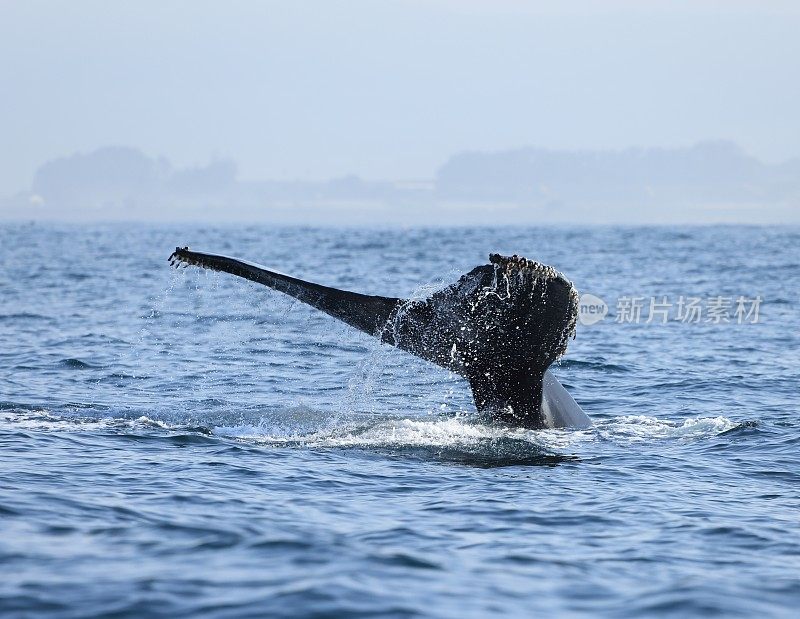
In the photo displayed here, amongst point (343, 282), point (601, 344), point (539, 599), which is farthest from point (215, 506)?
point (343, 282)

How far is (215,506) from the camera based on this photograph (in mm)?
9086

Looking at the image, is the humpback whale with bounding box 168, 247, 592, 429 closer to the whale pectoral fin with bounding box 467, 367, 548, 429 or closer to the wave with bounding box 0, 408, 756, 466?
the whale pectoral fin with bounding box 467, 367, 548, 429

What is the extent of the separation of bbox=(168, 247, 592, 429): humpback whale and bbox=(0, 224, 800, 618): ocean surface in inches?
26.0

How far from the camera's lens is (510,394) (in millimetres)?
10781

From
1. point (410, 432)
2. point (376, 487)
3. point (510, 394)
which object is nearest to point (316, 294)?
point (376, 487)

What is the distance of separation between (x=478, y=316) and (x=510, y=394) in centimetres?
122

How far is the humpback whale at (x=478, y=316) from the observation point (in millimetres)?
9492

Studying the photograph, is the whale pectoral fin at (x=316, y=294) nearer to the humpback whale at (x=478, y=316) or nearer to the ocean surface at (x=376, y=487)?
the humpback whale at (x=478, y=316)

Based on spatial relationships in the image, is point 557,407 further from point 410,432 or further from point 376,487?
point 376,487

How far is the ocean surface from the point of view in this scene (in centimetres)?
723

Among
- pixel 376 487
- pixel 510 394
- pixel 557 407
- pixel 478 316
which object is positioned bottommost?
pixel 376 487

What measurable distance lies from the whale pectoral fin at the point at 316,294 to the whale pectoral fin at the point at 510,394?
3.35 ft

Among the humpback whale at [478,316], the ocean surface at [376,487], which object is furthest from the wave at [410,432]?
the humpback whale at [478,316]

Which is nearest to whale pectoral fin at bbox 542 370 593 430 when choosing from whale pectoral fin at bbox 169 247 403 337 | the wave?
the wave
